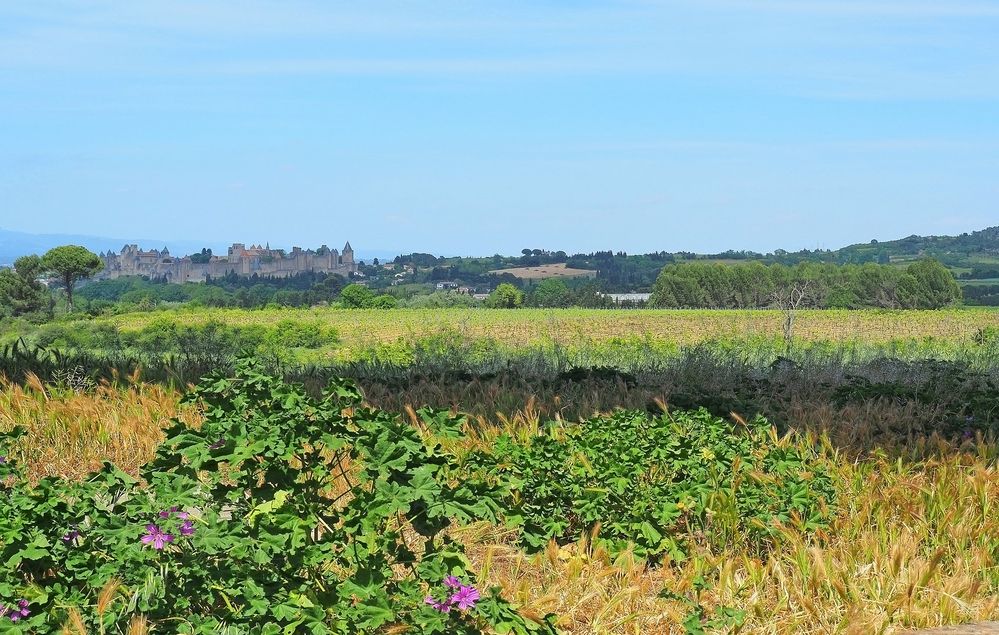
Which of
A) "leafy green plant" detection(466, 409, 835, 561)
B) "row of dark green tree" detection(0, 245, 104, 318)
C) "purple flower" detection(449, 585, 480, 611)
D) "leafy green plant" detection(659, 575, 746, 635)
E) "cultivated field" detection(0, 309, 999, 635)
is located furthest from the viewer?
"row of dark green tree" detection(0, 245, 104, 318)

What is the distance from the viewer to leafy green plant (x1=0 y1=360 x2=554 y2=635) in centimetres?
299

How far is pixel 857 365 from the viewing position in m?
10.2

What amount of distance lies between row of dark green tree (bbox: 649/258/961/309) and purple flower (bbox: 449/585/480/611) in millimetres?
54780

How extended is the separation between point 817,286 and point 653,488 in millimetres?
58891

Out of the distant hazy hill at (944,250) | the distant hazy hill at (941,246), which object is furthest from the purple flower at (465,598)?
the distant hazy hill at (941,246)

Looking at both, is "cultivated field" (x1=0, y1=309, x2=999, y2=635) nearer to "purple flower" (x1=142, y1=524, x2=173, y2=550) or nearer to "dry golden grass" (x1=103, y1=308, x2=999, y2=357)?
"purple flower" (x1=142, y1=524, x2=173, y2=550)

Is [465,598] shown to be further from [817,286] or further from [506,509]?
[817,286]

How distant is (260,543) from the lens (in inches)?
121

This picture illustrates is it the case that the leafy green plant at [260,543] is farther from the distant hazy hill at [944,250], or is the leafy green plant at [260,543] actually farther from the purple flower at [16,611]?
the distant hazy hill at [944,250]

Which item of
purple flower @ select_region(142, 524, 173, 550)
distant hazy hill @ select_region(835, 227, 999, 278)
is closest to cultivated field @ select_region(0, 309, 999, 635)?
purple flower @ select_region(142, 524, 173, 550)

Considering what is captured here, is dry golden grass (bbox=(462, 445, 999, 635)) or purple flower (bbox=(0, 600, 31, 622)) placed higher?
purple flower (bbox=(0, 600, 31, 622))

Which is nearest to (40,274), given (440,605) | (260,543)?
(260,543)

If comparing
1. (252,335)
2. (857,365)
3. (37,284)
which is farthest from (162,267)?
(857,365)

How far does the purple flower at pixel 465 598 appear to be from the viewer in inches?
116
